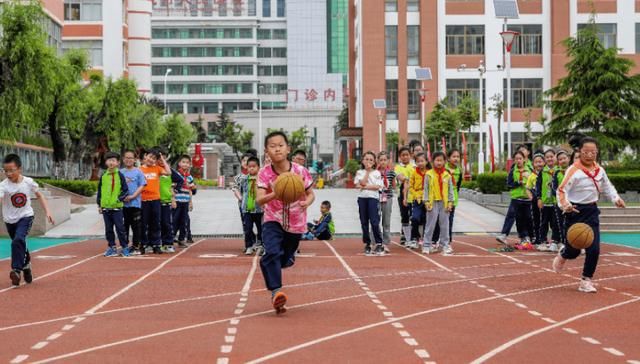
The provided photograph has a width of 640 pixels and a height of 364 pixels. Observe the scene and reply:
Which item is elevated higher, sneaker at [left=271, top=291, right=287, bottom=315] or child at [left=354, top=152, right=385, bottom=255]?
child at [left=354, top=152, right=385, bottom=255]

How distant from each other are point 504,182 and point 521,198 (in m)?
15.3

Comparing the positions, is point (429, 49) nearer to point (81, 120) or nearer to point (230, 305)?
point (81, 120)

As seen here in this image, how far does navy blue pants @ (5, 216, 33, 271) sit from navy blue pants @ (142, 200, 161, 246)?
15.6ft

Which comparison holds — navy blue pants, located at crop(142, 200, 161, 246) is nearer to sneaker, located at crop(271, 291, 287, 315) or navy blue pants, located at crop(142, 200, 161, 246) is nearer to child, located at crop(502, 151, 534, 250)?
child, located at crop(502, 151, 534, 250)

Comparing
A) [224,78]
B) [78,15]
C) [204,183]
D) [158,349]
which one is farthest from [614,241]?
[224,78]

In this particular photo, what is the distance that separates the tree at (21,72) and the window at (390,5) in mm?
36131

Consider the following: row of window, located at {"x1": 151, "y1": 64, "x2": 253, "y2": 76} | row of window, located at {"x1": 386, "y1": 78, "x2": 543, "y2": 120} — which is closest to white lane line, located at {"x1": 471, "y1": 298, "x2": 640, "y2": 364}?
row of window, located at {"x1": 386, "y1": 78, "x2": 543, "y2": 120}

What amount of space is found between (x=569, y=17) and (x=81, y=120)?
3510cm

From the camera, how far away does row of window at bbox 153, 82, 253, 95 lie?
137 meters

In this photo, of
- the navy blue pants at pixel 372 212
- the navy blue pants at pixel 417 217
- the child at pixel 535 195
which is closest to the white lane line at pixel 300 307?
the navy blue pants at pixel 372 212

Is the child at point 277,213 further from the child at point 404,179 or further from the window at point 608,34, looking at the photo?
the window at point 608,34

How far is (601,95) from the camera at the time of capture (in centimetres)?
3862

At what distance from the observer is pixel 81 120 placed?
4716 centimetres

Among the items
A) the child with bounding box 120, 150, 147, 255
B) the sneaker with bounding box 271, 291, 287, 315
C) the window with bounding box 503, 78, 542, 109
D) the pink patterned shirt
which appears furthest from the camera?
the window with bounding box 503, 78, 542, 109
